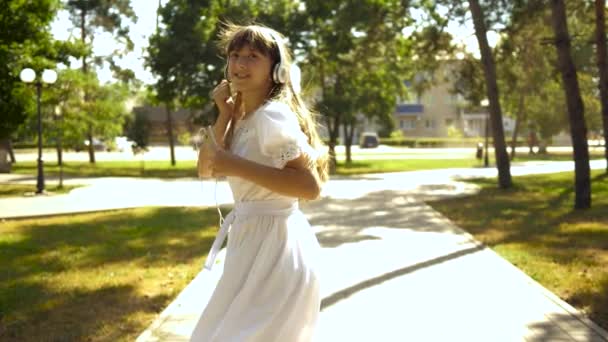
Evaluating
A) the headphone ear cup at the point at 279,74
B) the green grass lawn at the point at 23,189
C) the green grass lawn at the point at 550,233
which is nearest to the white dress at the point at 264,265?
the headphone ear cup at the point at 279,74

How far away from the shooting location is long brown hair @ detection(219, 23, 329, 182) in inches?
108

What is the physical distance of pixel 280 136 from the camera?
2600mm

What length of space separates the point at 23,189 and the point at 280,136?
22.3 metres

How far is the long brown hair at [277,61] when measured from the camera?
2.75 m

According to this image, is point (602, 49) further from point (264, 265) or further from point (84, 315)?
point (264, 265)

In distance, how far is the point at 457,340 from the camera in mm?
5684

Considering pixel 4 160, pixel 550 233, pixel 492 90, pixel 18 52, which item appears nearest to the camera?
pixel 550 233

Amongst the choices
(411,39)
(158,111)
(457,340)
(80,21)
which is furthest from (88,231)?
(158,111)

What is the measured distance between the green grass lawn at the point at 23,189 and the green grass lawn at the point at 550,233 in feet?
38.4

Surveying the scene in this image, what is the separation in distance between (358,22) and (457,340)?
20.6 meters

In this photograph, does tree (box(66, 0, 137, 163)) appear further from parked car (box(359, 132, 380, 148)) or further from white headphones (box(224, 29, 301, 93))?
white headphones (box(224, 29, 301, 93))

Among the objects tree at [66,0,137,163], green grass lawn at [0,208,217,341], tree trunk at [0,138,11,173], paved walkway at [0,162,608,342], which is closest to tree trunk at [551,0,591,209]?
paved walkway at [0,162,608,342]

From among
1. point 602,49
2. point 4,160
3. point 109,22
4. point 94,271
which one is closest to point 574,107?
point 602,49

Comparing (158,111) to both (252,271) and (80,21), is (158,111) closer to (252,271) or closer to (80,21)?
(80,21)
